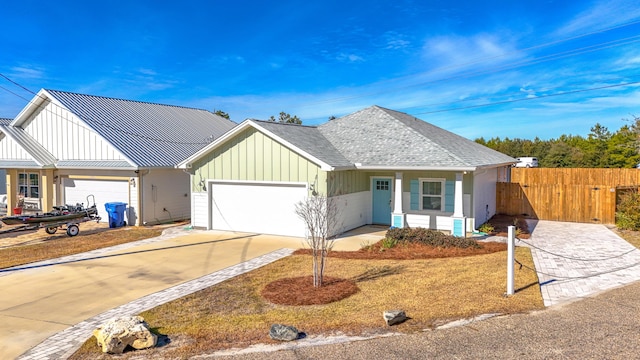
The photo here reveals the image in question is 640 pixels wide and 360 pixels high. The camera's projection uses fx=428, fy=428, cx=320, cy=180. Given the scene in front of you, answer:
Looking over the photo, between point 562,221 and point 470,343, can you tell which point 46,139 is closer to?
point 470,343

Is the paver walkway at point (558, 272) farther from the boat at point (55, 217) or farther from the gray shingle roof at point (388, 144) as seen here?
the boat at point (55, 217)

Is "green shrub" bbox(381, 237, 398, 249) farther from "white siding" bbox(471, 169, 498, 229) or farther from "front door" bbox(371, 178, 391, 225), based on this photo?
"front door" bbox(371, 178, 391, 225)

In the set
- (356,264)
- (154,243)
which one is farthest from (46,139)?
(356,264)

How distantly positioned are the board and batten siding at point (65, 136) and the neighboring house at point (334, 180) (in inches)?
215

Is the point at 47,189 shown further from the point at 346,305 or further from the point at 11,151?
the point at 346,305

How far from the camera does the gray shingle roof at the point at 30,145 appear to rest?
68.8ft

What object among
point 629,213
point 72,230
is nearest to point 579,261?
point 629,213

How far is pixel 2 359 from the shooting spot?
620 cm

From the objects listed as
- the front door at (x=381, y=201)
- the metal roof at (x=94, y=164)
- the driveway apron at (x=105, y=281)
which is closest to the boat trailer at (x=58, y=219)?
the metal roof at (x=94, y=164)

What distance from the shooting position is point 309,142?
676 inches

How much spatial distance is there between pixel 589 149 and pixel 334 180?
42.4 meters

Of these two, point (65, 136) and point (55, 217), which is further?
point (65, 136)

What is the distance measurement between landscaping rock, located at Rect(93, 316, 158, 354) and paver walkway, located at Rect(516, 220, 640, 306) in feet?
23.3

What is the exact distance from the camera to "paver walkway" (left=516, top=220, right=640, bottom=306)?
9125mm
